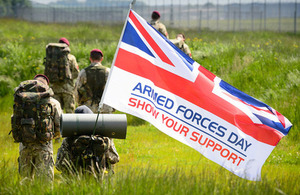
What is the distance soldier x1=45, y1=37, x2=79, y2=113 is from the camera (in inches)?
484

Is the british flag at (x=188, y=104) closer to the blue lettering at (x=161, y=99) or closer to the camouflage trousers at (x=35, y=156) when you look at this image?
the blue lettering at (x=161, y=99)

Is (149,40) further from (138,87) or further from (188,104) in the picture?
(188,104)

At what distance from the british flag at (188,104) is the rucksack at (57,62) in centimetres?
577

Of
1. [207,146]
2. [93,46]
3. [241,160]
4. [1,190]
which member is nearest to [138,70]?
[207,146]

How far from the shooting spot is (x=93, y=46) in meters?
21.4

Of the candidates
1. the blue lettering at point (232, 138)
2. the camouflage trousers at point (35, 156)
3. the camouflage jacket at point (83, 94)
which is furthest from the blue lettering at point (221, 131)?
the camouflage jacket at point (83, 94)

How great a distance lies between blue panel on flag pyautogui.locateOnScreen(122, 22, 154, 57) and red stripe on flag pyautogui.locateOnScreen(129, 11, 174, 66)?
0.08 m

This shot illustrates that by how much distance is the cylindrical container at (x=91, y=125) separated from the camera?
619cm

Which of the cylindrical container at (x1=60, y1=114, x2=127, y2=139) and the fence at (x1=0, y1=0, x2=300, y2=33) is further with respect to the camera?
the fence at (x1=0, y1=0, x2=300, y2=33)

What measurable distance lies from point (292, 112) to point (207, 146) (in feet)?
21.4

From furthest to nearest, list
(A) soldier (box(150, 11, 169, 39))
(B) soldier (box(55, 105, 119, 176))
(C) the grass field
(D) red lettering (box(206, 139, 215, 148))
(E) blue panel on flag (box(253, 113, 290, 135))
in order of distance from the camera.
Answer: (A) soldier (box(150, 11, 169, 39))
(E) blue panel on flag (box(253, 113, 290, 135))
(D) red lettering (box(206, 139, 215, 148))
(B) soldier (box(55, 105, 119, 176))
(C) the grass field

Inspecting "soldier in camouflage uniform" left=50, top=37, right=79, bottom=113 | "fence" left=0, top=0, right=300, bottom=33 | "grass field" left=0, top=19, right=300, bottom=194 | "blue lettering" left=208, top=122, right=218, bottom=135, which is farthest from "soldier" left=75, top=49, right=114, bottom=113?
"fence" left=0, top=0, right=300, bottom=33

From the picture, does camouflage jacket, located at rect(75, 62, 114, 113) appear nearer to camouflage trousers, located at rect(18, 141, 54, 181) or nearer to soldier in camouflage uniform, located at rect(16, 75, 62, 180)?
soldier in camouflage uniform, located at rect(16, 75, 62, 180)

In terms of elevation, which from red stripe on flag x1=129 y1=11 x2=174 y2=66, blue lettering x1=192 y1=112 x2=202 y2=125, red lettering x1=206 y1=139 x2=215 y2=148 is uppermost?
red stripe on flag x1=129 y1=11 x2=174 y2=66
